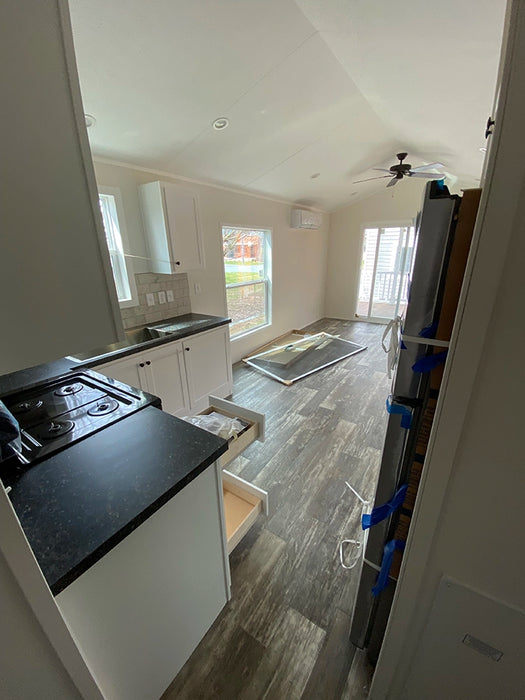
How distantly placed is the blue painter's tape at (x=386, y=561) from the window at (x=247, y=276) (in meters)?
3.25

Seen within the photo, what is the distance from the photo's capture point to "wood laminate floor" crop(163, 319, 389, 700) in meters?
1.12

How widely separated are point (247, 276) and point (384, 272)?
3.16 m

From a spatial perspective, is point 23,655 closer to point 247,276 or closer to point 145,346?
point 145,346

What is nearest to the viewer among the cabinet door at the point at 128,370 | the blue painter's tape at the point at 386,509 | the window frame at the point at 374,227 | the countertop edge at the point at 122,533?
the countertop edge at the point at 122,533

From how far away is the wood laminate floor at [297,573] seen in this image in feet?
3.68

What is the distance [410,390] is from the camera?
0.82m

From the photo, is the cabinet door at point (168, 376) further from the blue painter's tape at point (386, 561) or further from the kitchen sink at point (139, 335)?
the blue painter's tape at point (386, 561)

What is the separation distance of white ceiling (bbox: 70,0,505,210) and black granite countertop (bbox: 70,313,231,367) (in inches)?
54.9

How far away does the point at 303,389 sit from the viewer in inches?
131

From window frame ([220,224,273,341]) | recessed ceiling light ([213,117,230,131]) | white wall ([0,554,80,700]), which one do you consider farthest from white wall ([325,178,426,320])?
white wall ([0,554,80,700])

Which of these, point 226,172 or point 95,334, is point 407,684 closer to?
point 95,334

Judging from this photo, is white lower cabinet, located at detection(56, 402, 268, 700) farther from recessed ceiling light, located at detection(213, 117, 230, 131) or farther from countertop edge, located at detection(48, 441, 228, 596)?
recessed ceiling light, located at detection(213, 117, 230, 131)

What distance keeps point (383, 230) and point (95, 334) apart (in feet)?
19.9

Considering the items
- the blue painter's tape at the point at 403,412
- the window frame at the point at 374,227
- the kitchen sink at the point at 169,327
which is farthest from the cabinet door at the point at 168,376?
the window frame at the point at 374,227
